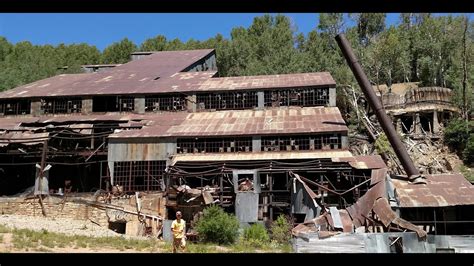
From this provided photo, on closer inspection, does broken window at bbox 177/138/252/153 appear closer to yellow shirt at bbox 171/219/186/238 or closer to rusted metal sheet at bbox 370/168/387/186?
rusted metal sheet at bbox 370/168/387/186

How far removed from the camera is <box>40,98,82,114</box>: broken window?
3144 cm

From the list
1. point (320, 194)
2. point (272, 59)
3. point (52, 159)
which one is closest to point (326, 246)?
point (320, 194)

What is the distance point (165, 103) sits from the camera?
30734 mm

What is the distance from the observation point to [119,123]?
28609 millimetres

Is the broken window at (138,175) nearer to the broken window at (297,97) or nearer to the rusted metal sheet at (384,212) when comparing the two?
the broken window at (297,97)

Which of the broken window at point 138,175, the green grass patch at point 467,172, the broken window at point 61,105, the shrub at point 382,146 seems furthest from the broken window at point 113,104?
the green grass patch at point 467,172

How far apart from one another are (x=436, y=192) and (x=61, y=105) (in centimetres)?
2634

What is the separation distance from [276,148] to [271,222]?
5312mm

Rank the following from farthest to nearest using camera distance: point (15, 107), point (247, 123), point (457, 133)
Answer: point (457, 133) < point (15, 107) < point (247, 123)

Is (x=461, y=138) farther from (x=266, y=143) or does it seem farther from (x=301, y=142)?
(x=266, y=143)

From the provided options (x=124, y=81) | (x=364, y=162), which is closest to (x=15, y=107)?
(x=124, y=81)

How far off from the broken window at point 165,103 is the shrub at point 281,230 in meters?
13.2

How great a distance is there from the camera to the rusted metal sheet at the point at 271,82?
29.8 m

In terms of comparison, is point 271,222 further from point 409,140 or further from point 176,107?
point 409,140
